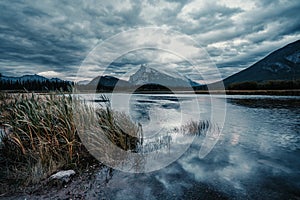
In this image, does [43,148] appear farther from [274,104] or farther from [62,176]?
[274,104]

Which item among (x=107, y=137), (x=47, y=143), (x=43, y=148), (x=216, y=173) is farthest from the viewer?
(x=107, y=137)

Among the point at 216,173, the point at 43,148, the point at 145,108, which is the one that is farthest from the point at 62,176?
the point at 145,108

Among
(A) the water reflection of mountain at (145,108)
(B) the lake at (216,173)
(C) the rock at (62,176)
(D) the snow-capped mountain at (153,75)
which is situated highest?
(D) the snow-capped mountain at (153,75)

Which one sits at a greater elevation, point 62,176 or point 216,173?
point 62,176

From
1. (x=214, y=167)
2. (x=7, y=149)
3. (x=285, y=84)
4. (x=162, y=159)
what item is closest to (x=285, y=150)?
(x=214, y=167)

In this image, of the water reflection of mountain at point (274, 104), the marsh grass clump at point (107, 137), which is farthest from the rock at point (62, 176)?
the water reflection of mountain at point (274, 104)

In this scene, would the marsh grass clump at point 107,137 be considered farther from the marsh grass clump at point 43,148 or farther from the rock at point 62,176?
the rock at point 62,176

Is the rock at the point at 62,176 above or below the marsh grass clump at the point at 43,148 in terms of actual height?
below

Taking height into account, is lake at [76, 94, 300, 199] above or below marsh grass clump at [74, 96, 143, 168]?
below

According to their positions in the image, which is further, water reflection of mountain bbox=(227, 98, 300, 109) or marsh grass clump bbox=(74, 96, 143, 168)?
water reflection of mountain bbox=(227, 98, 300, 109)

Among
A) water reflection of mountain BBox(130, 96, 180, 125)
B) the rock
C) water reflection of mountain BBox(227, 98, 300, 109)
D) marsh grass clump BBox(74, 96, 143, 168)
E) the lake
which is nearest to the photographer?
the lake

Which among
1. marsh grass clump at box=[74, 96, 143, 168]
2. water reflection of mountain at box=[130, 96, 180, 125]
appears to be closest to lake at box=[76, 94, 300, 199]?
marsh grass clump at box=[74, 96, 143, 168]

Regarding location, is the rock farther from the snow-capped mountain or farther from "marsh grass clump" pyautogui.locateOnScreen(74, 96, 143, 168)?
the snow-capped mountain

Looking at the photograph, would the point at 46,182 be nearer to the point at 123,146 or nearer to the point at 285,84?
the point at 123,146
